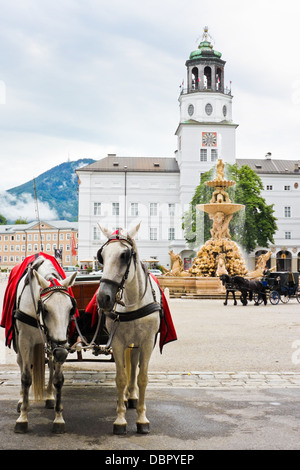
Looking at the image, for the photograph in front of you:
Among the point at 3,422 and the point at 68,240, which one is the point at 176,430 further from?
the point at 68,240

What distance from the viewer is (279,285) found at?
77.6 feet

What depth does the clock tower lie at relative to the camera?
2916 inches

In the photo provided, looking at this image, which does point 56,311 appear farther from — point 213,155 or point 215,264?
point 213,155

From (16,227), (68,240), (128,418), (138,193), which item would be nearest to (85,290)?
(128,418)

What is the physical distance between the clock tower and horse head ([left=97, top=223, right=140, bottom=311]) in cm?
6992

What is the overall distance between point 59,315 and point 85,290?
8.59 feet

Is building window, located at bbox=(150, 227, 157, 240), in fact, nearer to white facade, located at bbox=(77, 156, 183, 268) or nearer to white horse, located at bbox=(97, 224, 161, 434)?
white facade, located at bbox=(77, 156, 183, 268)

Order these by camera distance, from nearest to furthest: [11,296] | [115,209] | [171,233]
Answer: [11,296] → [171,233] → [115,209]

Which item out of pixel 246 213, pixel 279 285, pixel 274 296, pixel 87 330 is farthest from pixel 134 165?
pixel 87 330

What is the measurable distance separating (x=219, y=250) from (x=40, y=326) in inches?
879

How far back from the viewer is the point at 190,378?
7.65 metres

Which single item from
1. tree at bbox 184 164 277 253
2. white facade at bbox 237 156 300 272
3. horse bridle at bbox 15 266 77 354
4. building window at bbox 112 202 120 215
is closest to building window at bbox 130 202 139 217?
building window at bbox 112 202 120 215

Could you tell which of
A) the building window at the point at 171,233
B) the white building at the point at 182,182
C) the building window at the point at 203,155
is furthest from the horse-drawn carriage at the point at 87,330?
the building window at the point at 171,233

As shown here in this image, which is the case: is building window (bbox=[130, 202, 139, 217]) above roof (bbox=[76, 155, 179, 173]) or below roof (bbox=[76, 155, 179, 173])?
below
